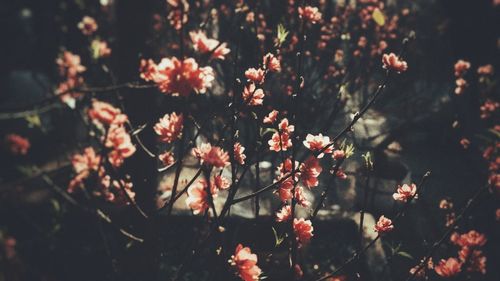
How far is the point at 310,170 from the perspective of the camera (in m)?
1.71

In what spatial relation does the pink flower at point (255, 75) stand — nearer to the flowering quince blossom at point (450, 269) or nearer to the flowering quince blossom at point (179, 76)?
the flowering quince blossom at point (179, 76)

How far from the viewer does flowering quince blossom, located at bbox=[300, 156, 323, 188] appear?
1.70m

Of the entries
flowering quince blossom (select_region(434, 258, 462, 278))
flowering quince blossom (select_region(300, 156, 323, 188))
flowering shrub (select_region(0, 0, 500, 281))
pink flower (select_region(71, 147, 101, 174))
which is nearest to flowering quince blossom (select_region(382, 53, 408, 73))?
flowering shrub (select_region(0, 0, 500, 281))

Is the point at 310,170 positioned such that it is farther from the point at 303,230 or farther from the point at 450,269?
the point at 450,269

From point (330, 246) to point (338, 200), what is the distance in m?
0.96

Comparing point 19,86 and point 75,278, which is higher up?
point 19,86

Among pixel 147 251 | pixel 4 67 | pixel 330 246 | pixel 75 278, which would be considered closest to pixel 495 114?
pixel 330 246

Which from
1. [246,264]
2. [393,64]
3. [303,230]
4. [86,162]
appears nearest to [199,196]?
[246,264]

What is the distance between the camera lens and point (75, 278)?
115 inches

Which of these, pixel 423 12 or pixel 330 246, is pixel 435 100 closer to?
pixel 423 12

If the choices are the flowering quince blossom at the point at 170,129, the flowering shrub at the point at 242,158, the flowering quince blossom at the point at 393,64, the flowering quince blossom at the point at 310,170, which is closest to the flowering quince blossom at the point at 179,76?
the flowering shrub at the point at 242,158

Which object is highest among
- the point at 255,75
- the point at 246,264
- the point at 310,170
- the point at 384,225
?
the point at 255,75

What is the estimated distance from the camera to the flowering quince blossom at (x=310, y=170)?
170cm

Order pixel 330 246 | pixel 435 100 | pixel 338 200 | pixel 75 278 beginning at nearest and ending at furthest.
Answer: pixel 75 278 → pixel 330 246 → pixel 338 200 → pixel 435 100
